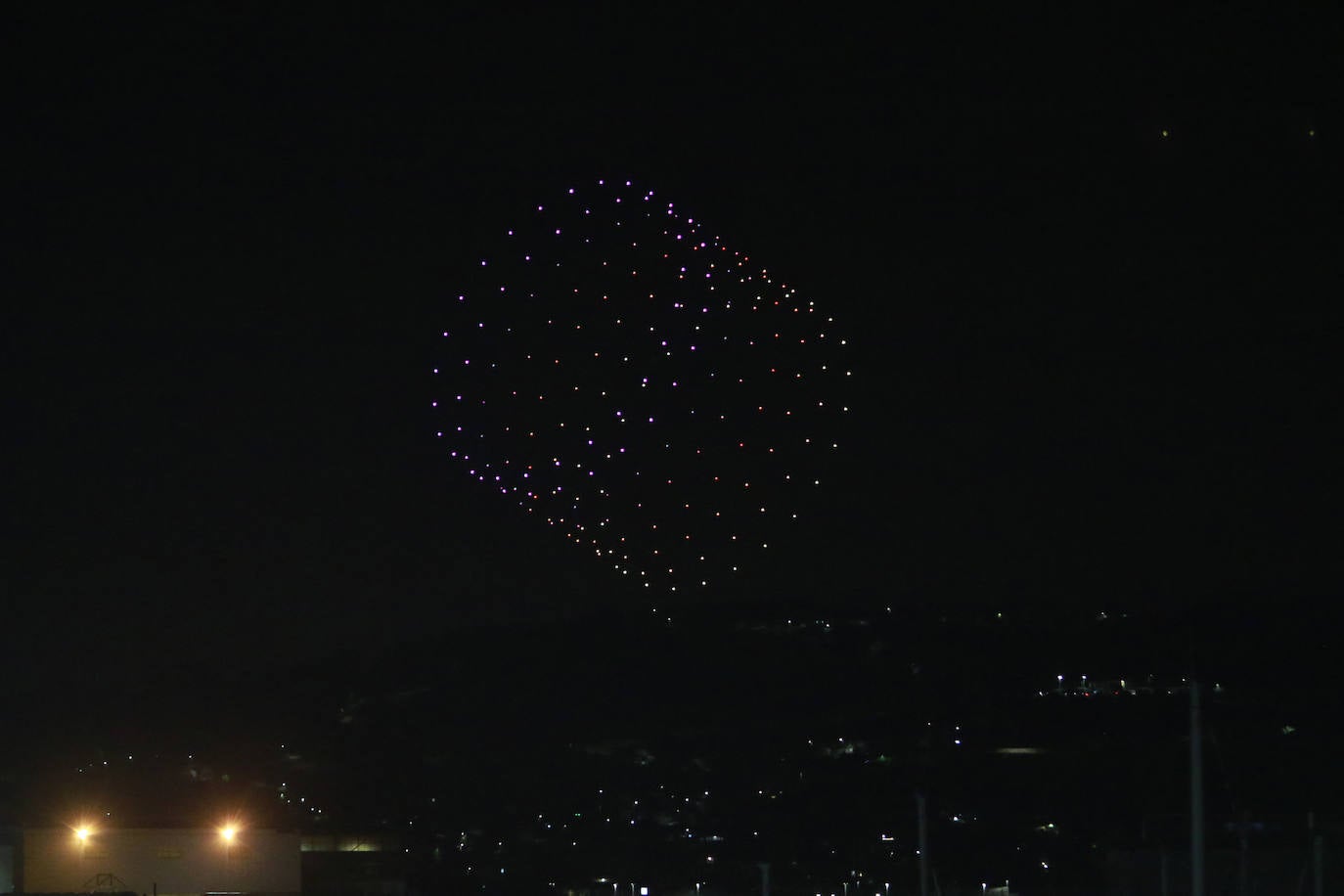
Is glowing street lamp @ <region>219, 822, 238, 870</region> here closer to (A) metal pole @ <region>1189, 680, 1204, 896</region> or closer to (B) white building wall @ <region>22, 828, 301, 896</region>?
(B) white building wall @ <region>22, 828, 301, 896</region>

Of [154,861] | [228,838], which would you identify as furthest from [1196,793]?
[154,861]

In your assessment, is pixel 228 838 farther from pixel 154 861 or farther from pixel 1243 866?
pixel 1243 866

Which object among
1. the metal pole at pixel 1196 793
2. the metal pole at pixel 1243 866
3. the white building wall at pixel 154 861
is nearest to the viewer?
the metal pole at pixel 1196 793

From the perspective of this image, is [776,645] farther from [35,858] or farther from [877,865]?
[35,858]

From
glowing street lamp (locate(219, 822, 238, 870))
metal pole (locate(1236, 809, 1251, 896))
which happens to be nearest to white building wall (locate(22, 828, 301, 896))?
glowing street lamp (locate(219, 822, 238, 870))

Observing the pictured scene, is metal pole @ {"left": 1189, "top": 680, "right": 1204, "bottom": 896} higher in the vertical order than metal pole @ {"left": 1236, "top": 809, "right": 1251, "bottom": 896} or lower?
higher

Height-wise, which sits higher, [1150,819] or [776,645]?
[776,645]

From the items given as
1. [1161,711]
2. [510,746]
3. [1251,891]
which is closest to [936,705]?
[1161,711]

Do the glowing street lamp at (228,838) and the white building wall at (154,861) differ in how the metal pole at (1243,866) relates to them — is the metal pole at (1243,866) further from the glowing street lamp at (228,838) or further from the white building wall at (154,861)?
the glowing street lamp at (228,838)

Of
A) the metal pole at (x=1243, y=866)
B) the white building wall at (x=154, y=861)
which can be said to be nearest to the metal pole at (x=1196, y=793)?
the metal pole at (x=1243, y=866)
